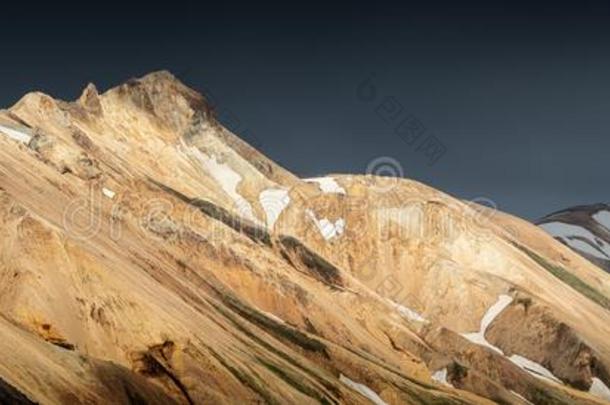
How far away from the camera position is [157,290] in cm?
7688

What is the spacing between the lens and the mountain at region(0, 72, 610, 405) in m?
64.4

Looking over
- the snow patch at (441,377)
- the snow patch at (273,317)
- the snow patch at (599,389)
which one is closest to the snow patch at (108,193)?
the snow patch at (273,317)

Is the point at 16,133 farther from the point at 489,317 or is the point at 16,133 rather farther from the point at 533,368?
the point at 533,368

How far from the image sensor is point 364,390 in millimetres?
91750

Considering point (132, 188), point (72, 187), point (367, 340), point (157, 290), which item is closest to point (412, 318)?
point (367, 340)

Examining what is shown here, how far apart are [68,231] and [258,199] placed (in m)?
90.8

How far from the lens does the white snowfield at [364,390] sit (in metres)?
90.4

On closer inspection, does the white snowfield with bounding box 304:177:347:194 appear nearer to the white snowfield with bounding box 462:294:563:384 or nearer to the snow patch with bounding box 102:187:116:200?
the white snowfield with bounding box 462:294:563:384

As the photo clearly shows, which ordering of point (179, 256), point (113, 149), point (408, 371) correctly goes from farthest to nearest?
point (113, 149) → point (408, 371) → point (179, 256)

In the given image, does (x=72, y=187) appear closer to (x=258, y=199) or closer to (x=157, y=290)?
(x=157, y=290)

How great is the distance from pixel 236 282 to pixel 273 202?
196 ft

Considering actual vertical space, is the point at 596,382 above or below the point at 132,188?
above

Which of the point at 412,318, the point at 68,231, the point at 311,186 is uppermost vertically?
the point at 311,186

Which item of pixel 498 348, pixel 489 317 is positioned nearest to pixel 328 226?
pixel 489 317
